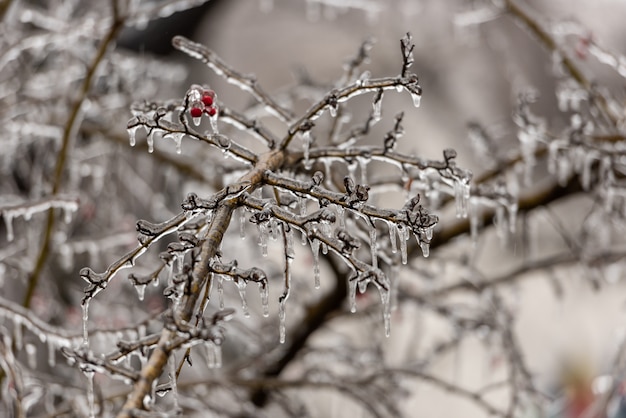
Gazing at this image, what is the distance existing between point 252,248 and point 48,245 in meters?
1.46

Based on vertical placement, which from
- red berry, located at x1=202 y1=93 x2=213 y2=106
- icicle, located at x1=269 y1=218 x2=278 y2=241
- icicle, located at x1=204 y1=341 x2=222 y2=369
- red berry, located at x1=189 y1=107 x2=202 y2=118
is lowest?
icicle, located at x1=204 y1=341 x2=222 y2=369

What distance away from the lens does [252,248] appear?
12.0 feet

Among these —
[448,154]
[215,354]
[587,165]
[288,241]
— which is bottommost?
[215,354]

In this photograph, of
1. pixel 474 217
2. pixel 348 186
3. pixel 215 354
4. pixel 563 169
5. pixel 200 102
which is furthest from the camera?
pixel 563 169

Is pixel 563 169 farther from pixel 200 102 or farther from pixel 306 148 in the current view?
pixel 200 102

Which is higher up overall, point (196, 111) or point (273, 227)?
point (196, 111)

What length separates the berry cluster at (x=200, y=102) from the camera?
1222 mm

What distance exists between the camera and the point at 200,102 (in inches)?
50.1

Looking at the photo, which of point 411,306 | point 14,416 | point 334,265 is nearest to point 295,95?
point 334,265

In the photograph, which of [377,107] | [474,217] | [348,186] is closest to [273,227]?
[348,186]

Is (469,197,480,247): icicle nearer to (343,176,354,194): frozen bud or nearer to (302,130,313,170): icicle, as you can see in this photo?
(302,130,313,170): icicle

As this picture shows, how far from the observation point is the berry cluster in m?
1.22

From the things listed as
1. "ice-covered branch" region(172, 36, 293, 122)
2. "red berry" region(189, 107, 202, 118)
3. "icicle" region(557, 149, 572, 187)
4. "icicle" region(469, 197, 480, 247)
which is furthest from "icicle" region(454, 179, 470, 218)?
"icicle" region(557, 149, 572, 187)

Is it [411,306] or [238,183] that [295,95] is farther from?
[238,183]
